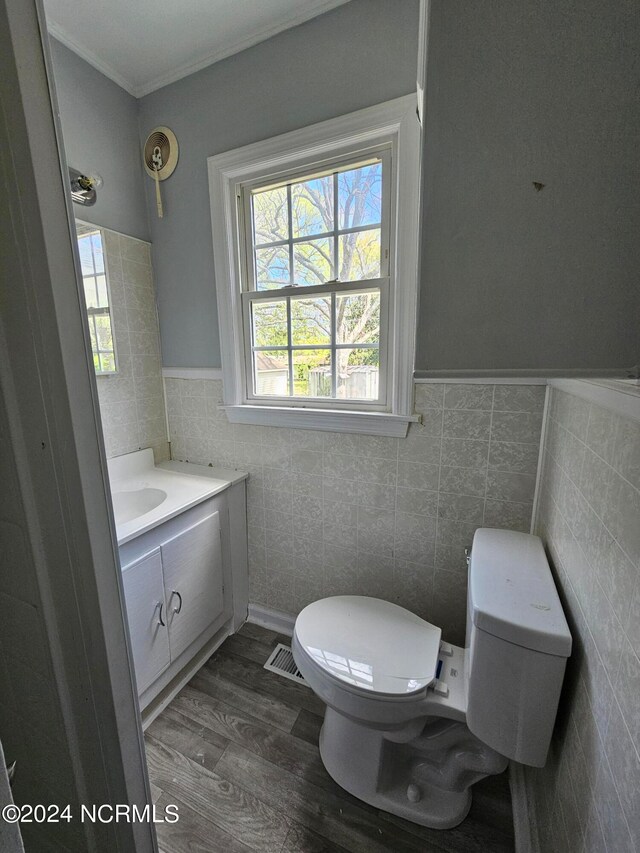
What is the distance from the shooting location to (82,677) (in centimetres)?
54

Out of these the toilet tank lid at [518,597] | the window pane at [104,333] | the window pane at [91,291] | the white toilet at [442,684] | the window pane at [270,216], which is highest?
the window pane at [270,216]

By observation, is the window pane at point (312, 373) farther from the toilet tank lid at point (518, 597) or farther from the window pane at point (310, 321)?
the toilet tank lid at point (518, 597)

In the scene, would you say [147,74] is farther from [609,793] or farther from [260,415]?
[609,793]

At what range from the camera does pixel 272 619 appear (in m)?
1.73

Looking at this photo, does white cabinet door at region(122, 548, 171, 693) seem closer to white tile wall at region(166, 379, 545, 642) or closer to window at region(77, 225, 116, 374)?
white tile wall at region(166, 379, 545, 642)

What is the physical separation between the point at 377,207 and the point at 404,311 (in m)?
0.42

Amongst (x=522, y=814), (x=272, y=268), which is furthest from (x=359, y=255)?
(x=522, y=814)

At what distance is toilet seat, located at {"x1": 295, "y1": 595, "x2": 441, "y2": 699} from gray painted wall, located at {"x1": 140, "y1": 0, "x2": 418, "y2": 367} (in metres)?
1.24

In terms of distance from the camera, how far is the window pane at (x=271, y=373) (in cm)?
158

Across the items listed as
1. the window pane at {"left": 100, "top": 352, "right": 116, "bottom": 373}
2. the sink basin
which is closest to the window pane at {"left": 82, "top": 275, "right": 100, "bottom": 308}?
the window pane at {"left": 100, "top": 352, "right": 116, "bottom": 373}

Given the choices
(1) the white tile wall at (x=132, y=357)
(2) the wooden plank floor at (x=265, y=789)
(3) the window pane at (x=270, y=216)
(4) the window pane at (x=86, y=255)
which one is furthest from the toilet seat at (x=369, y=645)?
(4) the window pane at (x=86, y=255)

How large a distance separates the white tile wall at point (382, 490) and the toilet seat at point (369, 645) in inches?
9.4

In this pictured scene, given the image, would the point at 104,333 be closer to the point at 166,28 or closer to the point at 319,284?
Answer: the point at 319,284

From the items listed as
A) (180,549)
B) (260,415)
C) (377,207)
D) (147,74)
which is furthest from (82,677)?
(147,74)
